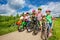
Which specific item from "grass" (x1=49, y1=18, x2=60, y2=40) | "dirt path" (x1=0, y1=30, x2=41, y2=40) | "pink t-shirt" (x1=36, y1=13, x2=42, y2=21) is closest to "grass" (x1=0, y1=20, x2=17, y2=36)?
"dirt path" (x1=0, y1=30, x2=41, y2=40)

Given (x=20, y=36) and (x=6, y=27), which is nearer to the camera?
(x=20, y=36)

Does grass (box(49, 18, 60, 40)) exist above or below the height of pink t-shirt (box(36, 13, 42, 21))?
below

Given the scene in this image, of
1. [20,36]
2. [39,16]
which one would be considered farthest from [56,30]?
[20,36]

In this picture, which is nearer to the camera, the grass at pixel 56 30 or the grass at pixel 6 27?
the grass at pixel 56 30

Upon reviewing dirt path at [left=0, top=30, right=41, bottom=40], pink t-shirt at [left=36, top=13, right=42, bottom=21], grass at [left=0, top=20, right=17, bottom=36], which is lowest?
dirt path at [left=0, top=30, right=41, bottom=40]

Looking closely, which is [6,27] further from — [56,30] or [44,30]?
[56,30]

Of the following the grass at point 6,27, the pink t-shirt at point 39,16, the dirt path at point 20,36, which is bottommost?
the dirt path at point 20,36

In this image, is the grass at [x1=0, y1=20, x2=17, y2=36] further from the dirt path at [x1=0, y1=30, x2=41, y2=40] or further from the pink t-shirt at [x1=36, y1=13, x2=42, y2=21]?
the pink t-shirt at [x1=36, y1=13, x2=42, y2=21]

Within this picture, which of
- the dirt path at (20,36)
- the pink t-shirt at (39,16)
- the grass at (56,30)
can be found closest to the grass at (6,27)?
the dirt path at (20,36)

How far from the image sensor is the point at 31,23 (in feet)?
8.09

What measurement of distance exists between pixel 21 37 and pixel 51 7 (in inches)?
20.2

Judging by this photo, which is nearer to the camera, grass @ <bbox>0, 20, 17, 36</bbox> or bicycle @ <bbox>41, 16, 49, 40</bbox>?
bicycle @ <bbox>41, 16, 49, 40</bbox>

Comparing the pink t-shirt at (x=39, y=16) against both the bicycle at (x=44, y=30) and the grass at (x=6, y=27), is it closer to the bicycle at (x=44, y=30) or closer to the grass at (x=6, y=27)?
the bicycle at (x=44, y=30)

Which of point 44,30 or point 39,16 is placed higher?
point 39,16
